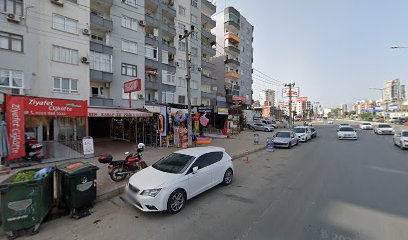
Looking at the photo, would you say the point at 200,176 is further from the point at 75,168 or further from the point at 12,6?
the point at 12,6

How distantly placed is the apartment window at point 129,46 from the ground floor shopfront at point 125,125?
781cm

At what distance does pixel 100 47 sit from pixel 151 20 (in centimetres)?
815

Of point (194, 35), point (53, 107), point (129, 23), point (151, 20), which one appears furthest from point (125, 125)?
point (194, 35)

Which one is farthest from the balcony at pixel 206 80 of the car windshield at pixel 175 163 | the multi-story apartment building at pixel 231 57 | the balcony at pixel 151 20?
the car windshield at pixel 175 163

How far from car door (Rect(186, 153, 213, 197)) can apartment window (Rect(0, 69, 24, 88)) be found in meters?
16.2

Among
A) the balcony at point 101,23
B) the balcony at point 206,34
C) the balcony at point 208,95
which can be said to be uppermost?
the balcony at point 206,34

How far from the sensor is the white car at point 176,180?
189 inches

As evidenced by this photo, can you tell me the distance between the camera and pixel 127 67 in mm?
21203

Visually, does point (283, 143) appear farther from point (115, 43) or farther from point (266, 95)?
point (266, 95)

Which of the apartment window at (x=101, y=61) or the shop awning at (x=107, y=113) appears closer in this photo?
the shop awning at (x=107, y=113)

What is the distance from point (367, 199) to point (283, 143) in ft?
33.1

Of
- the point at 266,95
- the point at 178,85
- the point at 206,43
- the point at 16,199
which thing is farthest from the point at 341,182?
the point at 266,95

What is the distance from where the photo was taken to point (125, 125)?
1916cm

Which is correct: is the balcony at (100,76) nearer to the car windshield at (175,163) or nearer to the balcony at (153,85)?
the balcony at (153,85)
